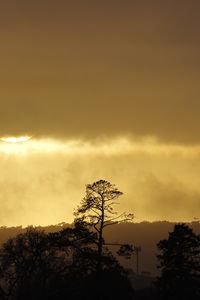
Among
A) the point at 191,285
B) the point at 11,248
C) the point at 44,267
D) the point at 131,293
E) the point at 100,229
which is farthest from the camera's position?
the point at 11,248

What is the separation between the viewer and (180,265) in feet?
247

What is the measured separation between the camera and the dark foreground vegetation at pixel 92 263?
207 feet

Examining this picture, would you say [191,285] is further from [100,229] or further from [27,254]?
[27,254]

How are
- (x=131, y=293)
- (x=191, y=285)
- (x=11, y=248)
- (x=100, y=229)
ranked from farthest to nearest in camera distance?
(x=11, y=248)
(x=191, y=285)
(x=131, y=293)
(x=100, y=229)

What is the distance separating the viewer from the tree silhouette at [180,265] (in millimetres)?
74062

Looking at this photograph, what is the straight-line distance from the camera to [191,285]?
73.9 m

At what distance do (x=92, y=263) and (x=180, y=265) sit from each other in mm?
15990

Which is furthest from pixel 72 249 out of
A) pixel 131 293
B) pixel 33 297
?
pixel 33 297

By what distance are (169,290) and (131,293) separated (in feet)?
31.3

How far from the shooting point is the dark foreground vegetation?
63.2 metres

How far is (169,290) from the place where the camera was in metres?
75.0

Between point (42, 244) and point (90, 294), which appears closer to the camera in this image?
point (90, 294)

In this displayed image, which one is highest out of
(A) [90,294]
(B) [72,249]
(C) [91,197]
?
(C) [91,197]

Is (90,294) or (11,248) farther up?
(11,248)
